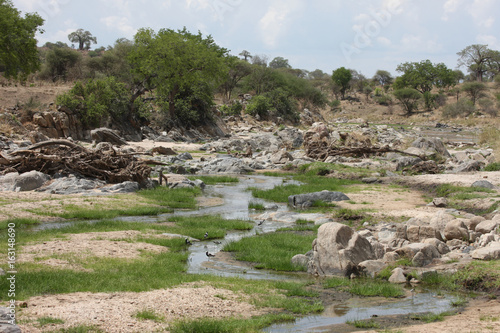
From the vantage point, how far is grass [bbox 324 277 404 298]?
323 inches

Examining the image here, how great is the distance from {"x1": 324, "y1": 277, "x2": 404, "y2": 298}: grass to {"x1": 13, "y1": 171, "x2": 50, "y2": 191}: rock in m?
Answer: 13.2

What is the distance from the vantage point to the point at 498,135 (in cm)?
3716

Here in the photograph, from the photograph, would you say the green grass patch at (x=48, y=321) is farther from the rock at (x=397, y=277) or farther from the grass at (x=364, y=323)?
the rock at (x=397, y=277)

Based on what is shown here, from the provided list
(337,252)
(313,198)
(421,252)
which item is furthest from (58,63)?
(421,252)

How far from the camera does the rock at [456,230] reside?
11.0 m

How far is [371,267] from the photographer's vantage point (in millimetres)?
9359

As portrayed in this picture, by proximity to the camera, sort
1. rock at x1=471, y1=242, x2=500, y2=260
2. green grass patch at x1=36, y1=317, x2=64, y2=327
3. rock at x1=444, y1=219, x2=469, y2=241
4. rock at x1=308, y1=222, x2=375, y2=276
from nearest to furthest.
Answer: green grass patch at x1=36, y1=317, x2=64, y2=327 < rock at x1=471, y1=242, x2=500, y2=260 < rock at x1=308, y1=222, x2=375, y2=276 < rock at x1=444, y1=219, x2=469, y2=241

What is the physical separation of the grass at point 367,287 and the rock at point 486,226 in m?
3.75

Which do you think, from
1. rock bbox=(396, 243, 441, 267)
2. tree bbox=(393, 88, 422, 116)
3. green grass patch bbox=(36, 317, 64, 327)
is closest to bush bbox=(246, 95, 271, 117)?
tree bbox=(393, 88, 422, 116)

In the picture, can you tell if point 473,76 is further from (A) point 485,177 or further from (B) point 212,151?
(A) point 485,177

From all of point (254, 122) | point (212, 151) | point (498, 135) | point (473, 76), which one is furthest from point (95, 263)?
point (473, 76)

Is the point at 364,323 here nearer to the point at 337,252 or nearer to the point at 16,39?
the point at 337,252

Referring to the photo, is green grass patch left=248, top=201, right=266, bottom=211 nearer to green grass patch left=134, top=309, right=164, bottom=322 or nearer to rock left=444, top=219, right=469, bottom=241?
rock left=444, top=219, right=469, bottom=241

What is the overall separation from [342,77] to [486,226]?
104 meters
